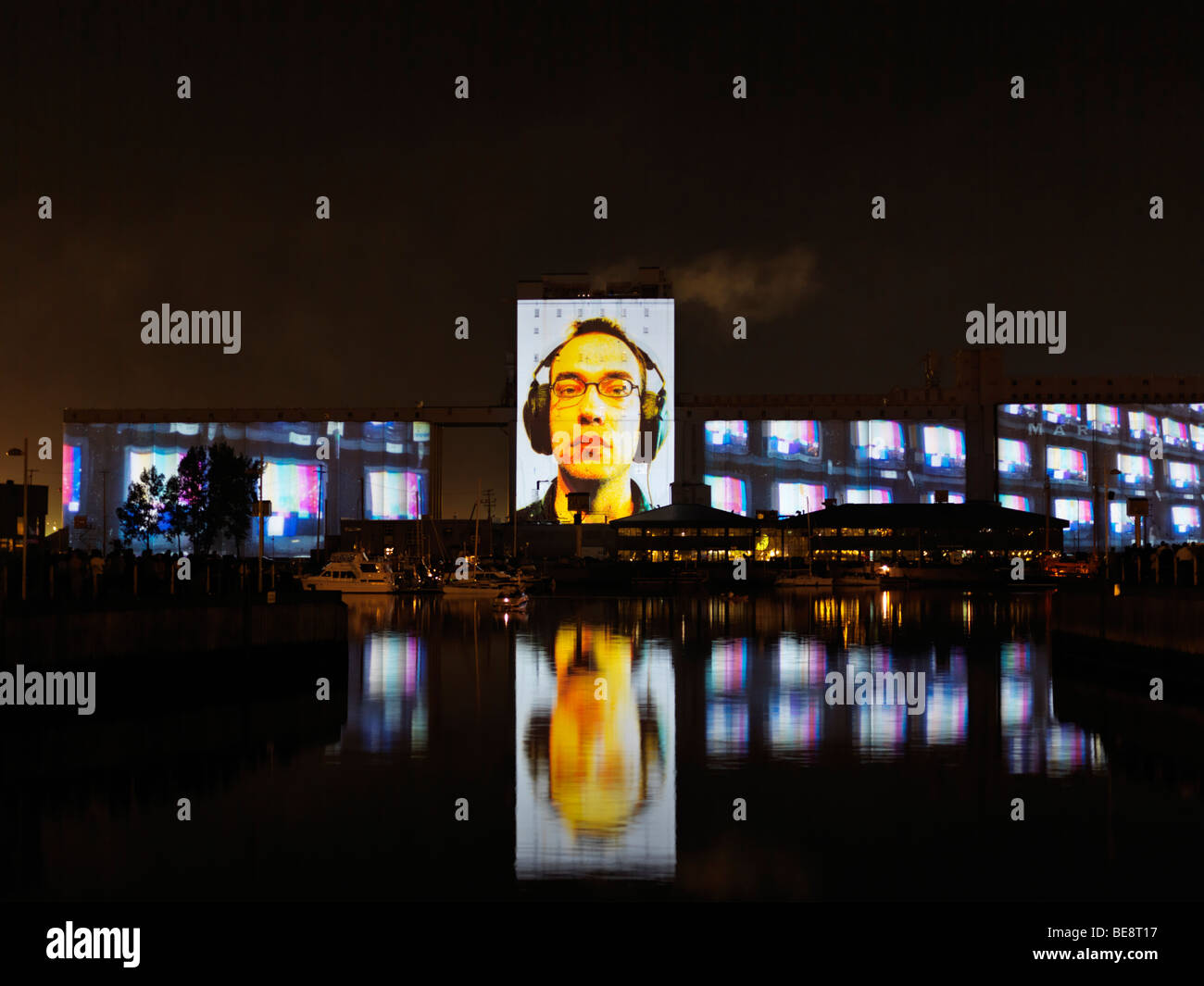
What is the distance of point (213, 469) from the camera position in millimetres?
151375

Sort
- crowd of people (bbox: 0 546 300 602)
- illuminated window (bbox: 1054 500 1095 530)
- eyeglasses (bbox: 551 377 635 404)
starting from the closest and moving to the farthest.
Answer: crowd of people (bbox: 0 546 300 602) < eyeglasses (bbox: 551 377 635 404) < illuminated window (bbox: 1054 500 1095 530)

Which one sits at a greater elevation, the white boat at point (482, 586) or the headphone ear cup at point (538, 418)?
the headphone ear cup at point (538, 418)

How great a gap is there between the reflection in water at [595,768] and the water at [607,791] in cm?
9

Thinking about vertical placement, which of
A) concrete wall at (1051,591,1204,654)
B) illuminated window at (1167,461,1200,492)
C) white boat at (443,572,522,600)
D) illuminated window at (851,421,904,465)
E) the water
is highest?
illuminated window at (851,421,904,465)

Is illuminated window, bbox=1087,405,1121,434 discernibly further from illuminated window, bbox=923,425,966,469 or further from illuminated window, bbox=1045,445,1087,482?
illuminated window, bbox=923,425,966,469

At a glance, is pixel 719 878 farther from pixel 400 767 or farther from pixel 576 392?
pixel 576 392

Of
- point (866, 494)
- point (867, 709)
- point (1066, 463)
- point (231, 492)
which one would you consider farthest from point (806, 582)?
point (867, 709)

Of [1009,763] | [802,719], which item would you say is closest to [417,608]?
[802,719]

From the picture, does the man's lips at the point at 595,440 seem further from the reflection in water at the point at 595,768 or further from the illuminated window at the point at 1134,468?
the reflection in water at the point at 595,768

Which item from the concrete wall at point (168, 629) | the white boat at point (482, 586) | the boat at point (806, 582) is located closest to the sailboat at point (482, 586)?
the white boat at point (482, 586)

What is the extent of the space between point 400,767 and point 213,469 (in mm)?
129718

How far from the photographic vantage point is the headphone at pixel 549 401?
14562 centimetres

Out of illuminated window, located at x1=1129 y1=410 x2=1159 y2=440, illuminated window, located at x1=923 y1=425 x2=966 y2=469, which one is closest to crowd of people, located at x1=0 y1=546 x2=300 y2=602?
illuminated window, located at x1=923 y1=425 x2=966 y2=469

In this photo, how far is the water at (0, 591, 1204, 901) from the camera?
1862 centimetres
